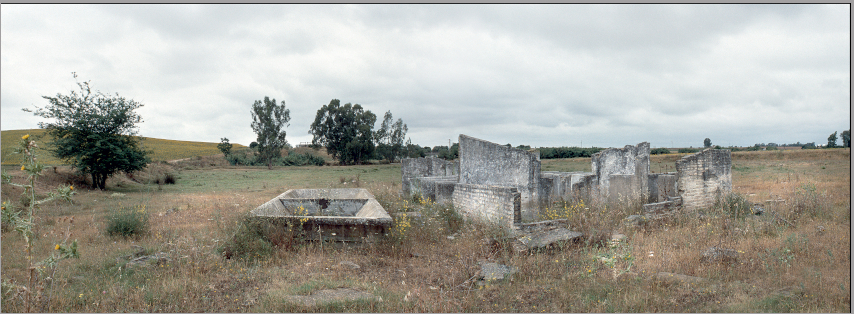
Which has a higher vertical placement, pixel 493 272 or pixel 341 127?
pixel 341 127

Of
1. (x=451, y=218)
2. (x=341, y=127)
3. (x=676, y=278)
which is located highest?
(x=341, y=127)

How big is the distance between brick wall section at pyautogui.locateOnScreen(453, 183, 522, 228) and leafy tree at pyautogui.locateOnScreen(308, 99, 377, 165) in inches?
1438

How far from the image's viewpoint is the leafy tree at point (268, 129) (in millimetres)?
42094

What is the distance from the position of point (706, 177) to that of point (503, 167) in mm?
5343

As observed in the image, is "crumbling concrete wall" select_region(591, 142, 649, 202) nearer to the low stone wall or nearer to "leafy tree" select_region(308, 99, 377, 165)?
the low stone wall

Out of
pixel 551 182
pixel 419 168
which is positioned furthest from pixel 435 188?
pixel 419 168

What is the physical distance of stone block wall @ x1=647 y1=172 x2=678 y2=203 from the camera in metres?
12.4

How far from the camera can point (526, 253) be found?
20.0 feet

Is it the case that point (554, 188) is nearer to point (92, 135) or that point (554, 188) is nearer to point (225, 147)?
point (92, 135)

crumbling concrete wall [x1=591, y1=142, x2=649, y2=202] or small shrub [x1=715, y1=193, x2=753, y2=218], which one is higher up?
crumbling concrete wall [x1=591, y1=142, x2=649, y2=202]

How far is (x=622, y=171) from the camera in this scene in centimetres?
1359

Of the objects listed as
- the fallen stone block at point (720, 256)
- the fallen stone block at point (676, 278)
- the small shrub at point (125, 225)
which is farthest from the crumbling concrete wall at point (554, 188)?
the small shrub at point (125, 225)

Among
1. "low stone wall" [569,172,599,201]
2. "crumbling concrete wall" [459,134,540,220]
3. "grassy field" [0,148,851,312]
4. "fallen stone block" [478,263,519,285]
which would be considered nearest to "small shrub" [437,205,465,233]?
"grassy field" [0,148,851,312]

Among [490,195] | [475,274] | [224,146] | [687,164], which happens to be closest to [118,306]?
[475,274]
